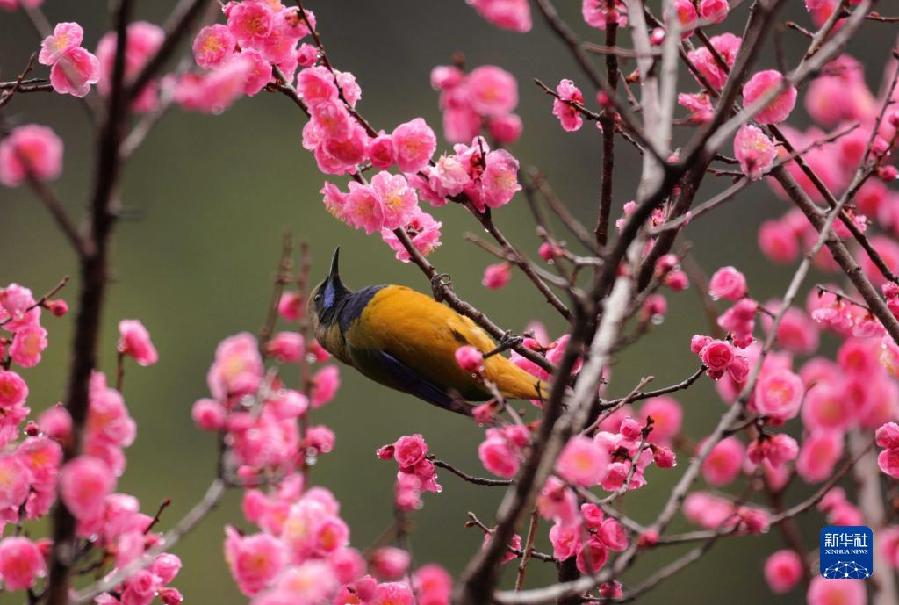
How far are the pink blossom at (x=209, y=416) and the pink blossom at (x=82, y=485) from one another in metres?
0.18

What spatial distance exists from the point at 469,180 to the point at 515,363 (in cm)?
114

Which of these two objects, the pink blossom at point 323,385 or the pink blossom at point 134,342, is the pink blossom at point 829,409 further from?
the pink blossom at point 134,342

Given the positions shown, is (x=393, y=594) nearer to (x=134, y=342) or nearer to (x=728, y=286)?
(x=134, y=342)

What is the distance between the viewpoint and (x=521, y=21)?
2062mm

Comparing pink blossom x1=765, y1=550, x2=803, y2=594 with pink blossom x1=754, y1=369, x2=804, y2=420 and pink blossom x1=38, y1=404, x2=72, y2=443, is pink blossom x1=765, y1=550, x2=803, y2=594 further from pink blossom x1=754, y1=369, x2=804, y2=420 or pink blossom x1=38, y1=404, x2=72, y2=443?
pink blossom x1=38, y1=404, x2=72, y2=443

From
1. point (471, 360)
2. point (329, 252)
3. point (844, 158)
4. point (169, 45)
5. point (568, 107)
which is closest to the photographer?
point (169, 45)

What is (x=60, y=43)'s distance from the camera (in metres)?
2.77

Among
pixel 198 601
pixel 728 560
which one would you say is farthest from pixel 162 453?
pixel 728 560

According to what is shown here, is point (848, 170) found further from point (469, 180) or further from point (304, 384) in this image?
point (304, 384)

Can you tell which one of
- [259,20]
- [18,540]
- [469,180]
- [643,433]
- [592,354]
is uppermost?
[259,20]

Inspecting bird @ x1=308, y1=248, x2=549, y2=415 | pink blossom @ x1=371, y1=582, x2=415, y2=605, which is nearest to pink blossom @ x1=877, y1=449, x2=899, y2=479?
pink blossom @ x1=371, y1=582, x2=415, y2=605

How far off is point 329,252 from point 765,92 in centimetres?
1565

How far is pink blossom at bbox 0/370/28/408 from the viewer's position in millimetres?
2466

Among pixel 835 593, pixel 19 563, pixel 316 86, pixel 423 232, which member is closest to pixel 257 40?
pixel 316 86
